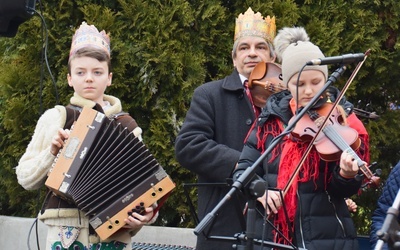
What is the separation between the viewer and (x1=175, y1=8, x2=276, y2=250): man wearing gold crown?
4.47 m

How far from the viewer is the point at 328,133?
376 cm

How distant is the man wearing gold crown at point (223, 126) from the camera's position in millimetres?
4469

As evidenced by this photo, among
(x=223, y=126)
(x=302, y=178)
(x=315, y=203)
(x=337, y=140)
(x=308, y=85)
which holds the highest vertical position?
(x=308, y=85)


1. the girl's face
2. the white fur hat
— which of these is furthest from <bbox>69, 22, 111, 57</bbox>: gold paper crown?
the girl's face

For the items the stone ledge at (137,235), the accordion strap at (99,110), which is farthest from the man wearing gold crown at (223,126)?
the stone ledge at (137,235)

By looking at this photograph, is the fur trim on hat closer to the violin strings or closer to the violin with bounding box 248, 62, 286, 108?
the violin with bounding box 248, 62, 286, 108

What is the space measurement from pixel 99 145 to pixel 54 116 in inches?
12.5

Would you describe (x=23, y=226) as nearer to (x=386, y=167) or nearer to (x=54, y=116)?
(x=54, y=116)

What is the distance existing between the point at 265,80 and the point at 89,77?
0.94 metres

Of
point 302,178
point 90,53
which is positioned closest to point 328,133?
point 302,178

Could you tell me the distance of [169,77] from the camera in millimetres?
6176

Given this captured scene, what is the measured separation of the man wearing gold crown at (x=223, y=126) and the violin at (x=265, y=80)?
0.45 feet

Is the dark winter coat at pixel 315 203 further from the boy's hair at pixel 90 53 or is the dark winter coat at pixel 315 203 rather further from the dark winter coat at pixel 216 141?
the boy's hair at pixel 90 53

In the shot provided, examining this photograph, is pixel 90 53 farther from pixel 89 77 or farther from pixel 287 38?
pixel 287 38
